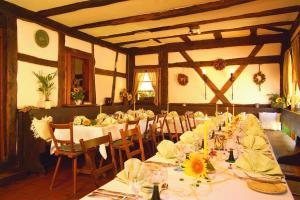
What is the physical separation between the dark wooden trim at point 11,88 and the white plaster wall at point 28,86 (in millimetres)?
157

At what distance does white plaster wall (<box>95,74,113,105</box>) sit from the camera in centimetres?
720

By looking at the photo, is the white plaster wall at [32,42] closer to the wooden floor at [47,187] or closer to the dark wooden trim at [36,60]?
the dark wooden trim at [36,60]

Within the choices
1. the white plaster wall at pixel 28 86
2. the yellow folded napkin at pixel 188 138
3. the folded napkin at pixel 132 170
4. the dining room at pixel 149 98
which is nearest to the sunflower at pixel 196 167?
the dining room at pixel 149 98

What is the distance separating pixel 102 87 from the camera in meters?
7.42

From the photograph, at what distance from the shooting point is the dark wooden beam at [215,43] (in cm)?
707

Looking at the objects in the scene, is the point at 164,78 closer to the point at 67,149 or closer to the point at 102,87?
the point at 102,87

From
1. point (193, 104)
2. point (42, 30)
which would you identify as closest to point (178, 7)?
point (42, 30)

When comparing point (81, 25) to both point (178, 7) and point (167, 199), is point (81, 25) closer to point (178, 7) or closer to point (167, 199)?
point (178, 7)

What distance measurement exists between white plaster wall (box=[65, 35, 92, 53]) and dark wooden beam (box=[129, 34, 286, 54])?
219cm

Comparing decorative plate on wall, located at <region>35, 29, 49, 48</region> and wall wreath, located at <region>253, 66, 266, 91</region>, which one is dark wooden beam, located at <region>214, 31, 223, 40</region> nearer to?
wall wreath, located at <region>253, 66, 266, 91</region>

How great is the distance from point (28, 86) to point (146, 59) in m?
4.50

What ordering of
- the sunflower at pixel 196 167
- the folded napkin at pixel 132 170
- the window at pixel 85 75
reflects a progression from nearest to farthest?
the folded napkin at pixel 132 170
the sunflower at pixel 196 167
the window at pixel 85 75

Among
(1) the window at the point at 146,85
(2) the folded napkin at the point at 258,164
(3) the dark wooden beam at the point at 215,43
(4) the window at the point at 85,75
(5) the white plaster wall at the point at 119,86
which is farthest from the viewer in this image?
(1) the window at the point at 146,85

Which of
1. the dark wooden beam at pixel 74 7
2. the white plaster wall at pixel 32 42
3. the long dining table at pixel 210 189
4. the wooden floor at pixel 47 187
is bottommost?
the wooden floor at pixel 47 187
